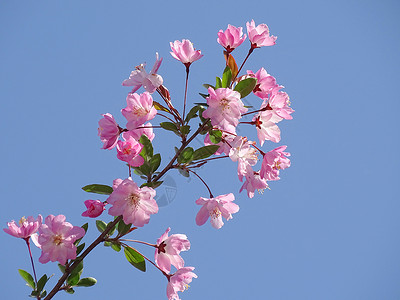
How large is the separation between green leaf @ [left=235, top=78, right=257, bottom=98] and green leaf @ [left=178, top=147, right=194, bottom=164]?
0.30 metres

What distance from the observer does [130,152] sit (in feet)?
5.01

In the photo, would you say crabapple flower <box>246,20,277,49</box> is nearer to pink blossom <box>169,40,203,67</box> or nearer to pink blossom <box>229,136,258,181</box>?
pink blossom <box>169,40,203,67</box>

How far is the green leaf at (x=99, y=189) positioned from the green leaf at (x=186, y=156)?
1.03ft

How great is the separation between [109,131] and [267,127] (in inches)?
25.4

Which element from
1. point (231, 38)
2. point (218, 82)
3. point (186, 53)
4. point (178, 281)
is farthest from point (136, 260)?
point (231, 38)

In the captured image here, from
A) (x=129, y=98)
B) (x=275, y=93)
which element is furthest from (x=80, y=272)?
(x=275, y=93)

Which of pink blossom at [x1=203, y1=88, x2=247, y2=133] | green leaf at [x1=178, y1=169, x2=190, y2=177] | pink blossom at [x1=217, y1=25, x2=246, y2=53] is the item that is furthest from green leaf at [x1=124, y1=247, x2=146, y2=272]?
pink blossom at [x1=217, y1=25, x2=246, y2=53]

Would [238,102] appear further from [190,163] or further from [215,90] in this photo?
[190,163]

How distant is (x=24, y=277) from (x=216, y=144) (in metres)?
0.98

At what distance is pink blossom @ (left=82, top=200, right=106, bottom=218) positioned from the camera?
152 centimetres

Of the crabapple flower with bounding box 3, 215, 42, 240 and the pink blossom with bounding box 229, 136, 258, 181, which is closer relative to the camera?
the pink blossom with bounding box 229, 136, 258, 181

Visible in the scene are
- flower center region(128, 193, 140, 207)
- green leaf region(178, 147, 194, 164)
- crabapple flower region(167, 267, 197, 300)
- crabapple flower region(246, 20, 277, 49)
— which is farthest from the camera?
crabapple flower region(246, 20, 277, 49)

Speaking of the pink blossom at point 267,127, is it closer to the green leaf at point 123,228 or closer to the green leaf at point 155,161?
the green leaf at point 155,161

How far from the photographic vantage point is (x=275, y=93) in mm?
1631
